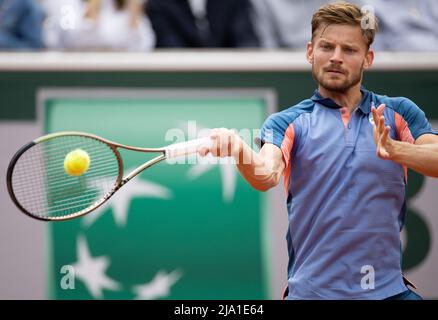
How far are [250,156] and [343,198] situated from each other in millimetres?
330

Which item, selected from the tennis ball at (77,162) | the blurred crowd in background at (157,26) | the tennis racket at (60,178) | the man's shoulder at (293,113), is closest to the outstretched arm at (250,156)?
the man's shoulder at (293,113)

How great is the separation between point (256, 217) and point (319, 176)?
136cm

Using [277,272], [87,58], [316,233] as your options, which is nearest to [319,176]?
[316,233]

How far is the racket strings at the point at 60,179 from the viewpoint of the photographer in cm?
356

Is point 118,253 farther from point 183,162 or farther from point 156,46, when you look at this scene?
point 156,46

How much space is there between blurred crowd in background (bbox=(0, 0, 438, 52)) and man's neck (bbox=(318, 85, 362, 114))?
1322 millimetres

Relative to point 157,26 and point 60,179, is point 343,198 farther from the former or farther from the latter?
point 157,26

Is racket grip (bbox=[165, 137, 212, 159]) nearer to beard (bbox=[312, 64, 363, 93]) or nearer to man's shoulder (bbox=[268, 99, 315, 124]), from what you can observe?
man's shoulder (bbox=[268, 99, 315, 124])

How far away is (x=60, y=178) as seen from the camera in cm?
398

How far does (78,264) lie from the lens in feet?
14.1

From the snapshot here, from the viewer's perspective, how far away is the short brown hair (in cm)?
301

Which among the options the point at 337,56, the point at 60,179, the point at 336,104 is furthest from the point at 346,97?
the point at 60,179

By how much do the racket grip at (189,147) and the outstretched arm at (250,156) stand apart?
0.03 m

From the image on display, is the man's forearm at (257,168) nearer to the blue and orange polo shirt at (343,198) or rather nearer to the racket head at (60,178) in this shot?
the blue and orange polo shirt at (343,198)
